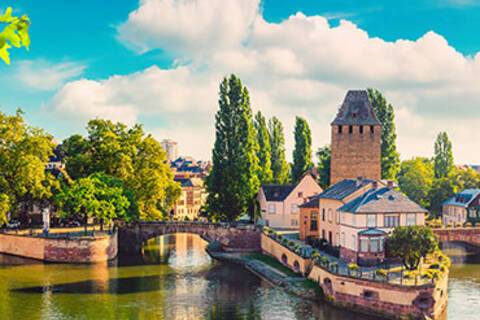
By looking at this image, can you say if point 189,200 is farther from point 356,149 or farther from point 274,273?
point 274,273

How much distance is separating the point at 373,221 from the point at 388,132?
40.7 metres

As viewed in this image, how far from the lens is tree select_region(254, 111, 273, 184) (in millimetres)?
91062

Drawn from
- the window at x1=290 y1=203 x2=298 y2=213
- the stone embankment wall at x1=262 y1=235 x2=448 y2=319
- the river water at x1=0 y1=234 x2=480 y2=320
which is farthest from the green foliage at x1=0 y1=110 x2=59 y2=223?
the stone embankment wall at x1=262 y1=235 x2=448 y2=319

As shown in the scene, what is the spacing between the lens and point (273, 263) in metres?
65.1

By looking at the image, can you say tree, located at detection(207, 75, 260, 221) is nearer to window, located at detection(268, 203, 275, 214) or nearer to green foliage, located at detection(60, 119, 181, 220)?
window, located at detection(268, 203, 275, 214)

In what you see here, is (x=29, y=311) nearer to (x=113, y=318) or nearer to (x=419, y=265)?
(x=113, y=318)

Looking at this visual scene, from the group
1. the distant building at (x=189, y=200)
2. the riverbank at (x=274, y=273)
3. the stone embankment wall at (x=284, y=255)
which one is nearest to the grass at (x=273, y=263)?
the riverbank at (x=274, y=273)

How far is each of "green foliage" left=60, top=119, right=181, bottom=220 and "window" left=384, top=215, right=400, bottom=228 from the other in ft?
115

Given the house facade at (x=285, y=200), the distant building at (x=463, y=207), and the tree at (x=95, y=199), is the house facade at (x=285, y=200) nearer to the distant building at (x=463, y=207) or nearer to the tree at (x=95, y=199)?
the tree at (x=95, y=199)

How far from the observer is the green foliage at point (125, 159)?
260ft

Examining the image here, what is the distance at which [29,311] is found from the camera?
1789 inches

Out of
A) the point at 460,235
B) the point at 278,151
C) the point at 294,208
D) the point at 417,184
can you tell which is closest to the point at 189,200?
the point at 278,151

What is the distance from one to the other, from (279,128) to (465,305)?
58.2 metres

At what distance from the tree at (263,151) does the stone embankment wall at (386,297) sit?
134 ft
